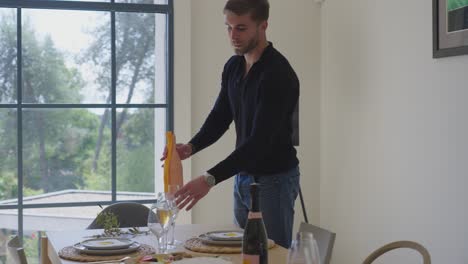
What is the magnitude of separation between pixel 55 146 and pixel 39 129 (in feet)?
0.48

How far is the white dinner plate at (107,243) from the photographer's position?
208 centimetres

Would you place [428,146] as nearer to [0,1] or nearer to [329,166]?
[329,166]

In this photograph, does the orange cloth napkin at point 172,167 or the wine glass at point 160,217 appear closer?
the wine glass at point 160,217

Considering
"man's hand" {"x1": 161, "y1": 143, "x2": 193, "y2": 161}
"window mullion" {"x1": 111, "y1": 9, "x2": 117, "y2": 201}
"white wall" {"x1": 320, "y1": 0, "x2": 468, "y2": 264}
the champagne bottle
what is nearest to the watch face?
"man's hand" {"x1": 161, "y1": 143, "x2": 193, "y2": 161}

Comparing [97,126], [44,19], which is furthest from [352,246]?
[44,19]

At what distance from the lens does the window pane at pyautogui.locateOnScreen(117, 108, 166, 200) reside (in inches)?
163

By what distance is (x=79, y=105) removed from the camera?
4070 millimetres

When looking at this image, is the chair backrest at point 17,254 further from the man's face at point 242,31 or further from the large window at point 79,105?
the large window at point 79,105

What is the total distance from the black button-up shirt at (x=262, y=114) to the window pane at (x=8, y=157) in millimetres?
1591

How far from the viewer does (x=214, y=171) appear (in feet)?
7.58

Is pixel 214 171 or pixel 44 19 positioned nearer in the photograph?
pixel 214 171

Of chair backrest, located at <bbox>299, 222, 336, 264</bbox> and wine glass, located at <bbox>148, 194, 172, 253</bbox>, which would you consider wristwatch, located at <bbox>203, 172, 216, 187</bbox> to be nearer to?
wine glass, located at <bbox>148, 194, 172, 253</bbox>

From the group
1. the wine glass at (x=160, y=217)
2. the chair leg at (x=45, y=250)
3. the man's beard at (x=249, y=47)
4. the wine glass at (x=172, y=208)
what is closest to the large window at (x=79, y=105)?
the man's beard at (x=249, y=47)

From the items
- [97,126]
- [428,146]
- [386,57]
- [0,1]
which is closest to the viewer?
[428,146]
